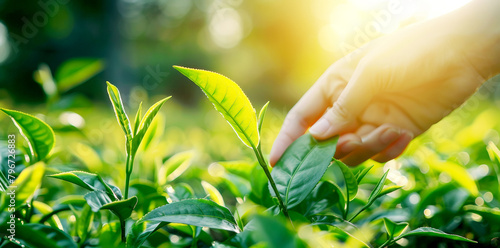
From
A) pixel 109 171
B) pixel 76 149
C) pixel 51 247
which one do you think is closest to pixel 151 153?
pixel 109 171

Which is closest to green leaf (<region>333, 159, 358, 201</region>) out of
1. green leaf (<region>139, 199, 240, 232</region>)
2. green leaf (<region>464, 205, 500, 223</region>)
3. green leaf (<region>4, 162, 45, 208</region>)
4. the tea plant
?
the tea plant

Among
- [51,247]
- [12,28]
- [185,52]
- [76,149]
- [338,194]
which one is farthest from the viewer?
[185,52]

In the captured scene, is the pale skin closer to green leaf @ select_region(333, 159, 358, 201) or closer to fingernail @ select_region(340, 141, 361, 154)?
fingernail @ select_region(340, 141, 361, 154)

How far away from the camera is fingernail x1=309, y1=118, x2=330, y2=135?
0.91 meters

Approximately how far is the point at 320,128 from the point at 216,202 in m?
0.31

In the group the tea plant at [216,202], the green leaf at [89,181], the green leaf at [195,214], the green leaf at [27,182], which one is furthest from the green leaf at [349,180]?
the green leaf at [27,182]

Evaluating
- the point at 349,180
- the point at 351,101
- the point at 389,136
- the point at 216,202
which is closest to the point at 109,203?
the point at 216,202

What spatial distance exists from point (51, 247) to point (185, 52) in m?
29.7

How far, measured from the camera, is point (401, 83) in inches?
49.8

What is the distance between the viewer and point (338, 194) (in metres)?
0.91

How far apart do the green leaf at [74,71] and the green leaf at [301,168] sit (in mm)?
1341

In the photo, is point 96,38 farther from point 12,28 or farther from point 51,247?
point 51,247

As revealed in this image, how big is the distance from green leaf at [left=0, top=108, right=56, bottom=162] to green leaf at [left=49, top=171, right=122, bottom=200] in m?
0.18

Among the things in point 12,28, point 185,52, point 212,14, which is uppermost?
point 12,28
